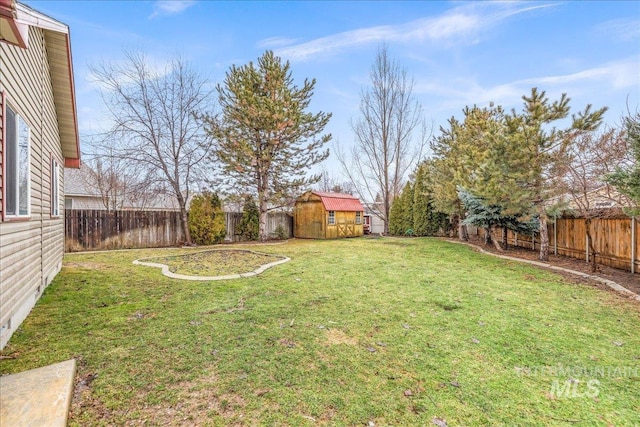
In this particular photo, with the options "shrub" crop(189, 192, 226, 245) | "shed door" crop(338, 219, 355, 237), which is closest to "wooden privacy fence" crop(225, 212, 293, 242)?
"shrub" crop(189, 192, 226, 245)

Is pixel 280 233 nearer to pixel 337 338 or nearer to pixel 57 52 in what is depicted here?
pixel 57 52

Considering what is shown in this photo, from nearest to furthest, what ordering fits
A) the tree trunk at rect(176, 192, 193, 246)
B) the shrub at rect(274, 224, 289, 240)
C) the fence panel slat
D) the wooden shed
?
the fence panel slat → the tree trunk at rect(176, 192, 193, 246) → the wooden shed → the shrub at rect(274, 224, 289, 240)

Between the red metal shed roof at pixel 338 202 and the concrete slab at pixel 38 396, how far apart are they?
13467mm

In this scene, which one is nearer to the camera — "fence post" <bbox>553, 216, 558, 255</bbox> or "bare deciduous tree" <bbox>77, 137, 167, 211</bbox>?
"fence post" <bbox>553, 216, 558, 255</bbox>

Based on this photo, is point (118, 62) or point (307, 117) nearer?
point (118, 62)

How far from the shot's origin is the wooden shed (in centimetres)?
1581

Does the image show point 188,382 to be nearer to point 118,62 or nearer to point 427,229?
point 118,62

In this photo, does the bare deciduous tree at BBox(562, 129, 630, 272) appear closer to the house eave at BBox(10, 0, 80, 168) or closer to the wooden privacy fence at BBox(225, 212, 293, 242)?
the house eave at BBox(10, 0, 80, 168)

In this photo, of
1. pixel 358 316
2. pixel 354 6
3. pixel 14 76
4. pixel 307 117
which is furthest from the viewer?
pixel 307 117

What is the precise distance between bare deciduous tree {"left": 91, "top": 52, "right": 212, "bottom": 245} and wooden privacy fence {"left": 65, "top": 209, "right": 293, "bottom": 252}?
0.67m

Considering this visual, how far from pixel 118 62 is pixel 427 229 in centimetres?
1728

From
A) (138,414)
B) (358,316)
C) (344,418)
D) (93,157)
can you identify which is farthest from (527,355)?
(93,157)

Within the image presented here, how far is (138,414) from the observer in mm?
2068

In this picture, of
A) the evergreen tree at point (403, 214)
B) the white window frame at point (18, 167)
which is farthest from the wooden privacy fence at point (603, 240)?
the white window frame at point (18, 167)
